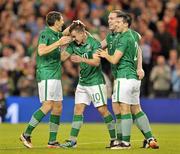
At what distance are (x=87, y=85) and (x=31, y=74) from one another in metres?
10.3

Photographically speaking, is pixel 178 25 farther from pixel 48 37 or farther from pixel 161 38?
pixel 48 37

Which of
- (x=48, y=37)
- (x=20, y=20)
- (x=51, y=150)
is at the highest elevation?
(x=20, y=20)

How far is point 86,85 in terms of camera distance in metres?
14.8

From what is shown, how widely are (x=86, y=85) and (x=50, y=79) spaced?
27.9 inches

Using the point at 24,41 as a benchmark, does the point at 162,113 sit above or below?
below

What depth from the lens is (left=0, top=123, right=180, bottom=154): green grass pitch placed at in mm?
13883

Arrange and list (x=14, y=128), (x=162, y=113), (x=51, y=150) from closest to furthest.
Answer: (x=51, y=150)
(x=14, y=128)
(x=162, y=113)

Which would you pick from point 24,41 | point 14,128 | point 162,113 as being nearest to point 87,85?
point 14,128

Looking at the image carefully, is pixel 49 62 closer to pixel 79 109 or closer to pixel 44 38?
pixel 44 38

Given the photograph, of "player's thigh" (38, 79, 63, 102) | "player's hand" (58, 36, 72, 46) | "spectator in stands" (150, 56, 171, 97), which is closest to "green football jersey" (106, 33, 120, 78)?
"player's hand" (58, 36, 72, 46)

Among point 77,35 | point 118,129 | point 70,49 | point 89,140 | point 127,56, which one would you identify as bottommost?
point 89,140

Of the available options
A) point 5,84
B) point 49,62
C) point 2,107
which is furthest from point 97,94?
point 5,84

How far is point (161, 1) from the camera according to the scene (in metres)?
27.0

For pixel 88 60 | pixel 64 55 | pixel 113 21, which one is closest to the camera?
pixel 113 21
